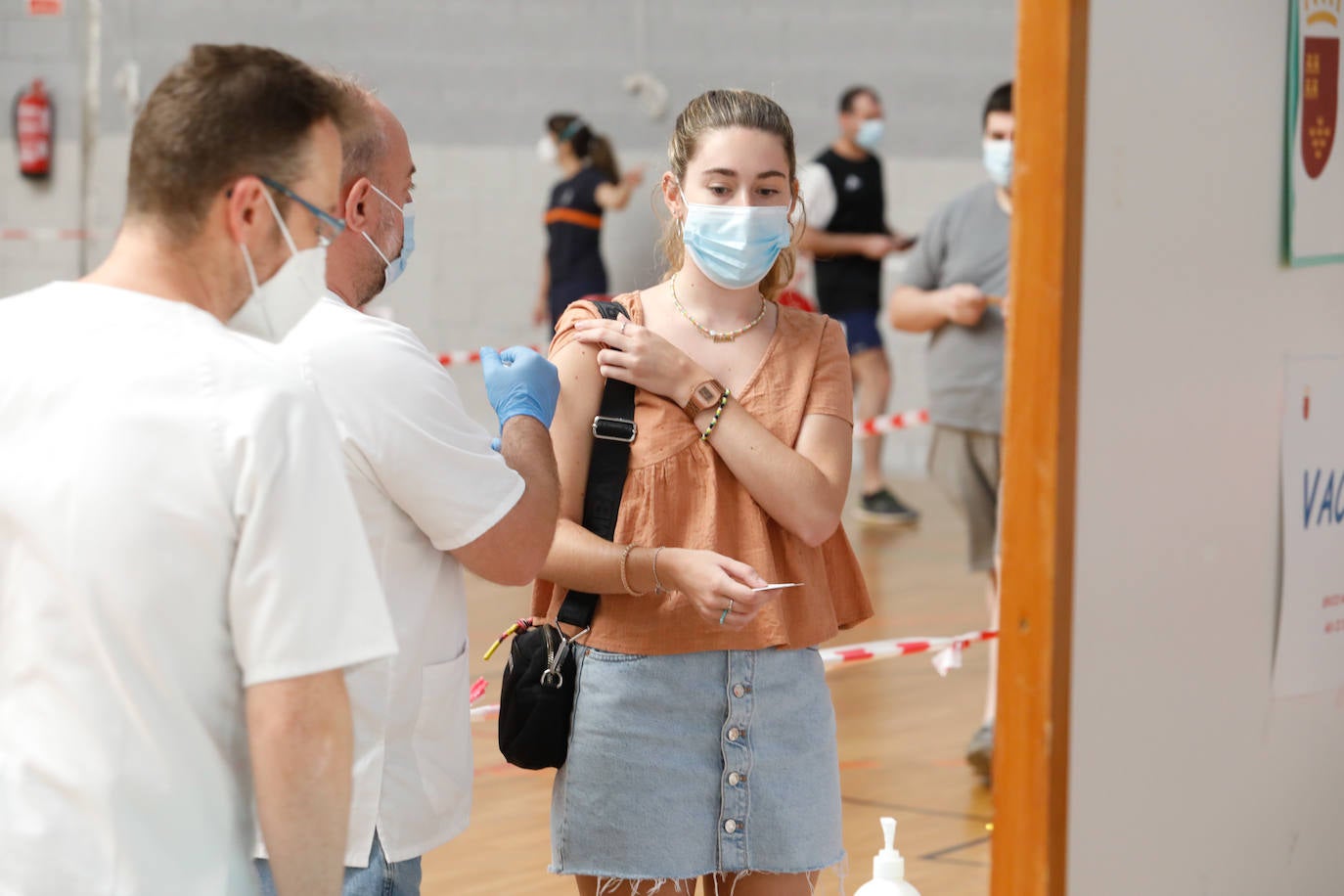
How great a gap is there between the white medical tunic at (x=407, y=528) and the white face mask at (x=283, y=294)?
24 centimetres

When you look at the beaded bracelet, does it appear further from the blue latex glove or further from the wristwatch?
the blue latex glove

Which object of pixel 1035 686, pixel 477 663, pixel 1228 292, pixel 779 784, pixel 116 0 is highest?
pixel 116 0

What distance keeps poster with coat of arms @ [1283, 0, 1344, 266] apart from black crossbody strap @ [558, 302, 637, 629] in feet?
2.71

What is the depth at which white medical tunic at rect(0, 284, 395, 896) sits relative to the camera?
127cm

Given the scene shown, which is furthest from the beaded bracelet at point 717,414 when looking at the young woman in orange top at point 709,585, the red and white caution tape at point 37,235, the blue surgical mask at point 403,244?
the red and white caution tape at point 37,235

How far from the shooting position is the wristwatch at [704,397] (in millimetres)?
2006

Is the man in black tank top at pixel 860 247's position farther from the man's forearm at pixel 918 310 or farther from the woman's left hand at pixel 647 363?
the woman's left hand at pixel 647 363

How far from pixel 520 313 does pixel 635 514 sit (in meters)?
8.03

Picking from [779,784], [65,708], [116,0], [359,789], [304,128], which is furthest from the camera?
[116,0]

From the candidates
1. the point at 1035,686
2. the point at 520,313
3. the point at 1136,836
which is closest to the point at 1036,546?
the point at 1035,686

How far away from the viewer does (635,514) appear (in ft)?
6.63

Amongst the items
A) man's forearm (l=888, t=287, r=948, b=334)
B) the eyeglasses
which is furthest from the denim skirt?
man's forearm (l=888, t=287, r=948, b=334)

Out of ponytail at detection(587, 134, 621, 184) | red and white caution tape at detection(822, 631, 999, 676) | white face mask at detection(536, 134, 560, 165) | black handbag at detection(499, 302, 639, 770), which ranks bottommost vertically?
red and white caution tape at detection(822, 631, 999, 676)

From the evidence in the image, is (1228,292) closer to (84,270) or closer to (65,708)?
(65,708)
